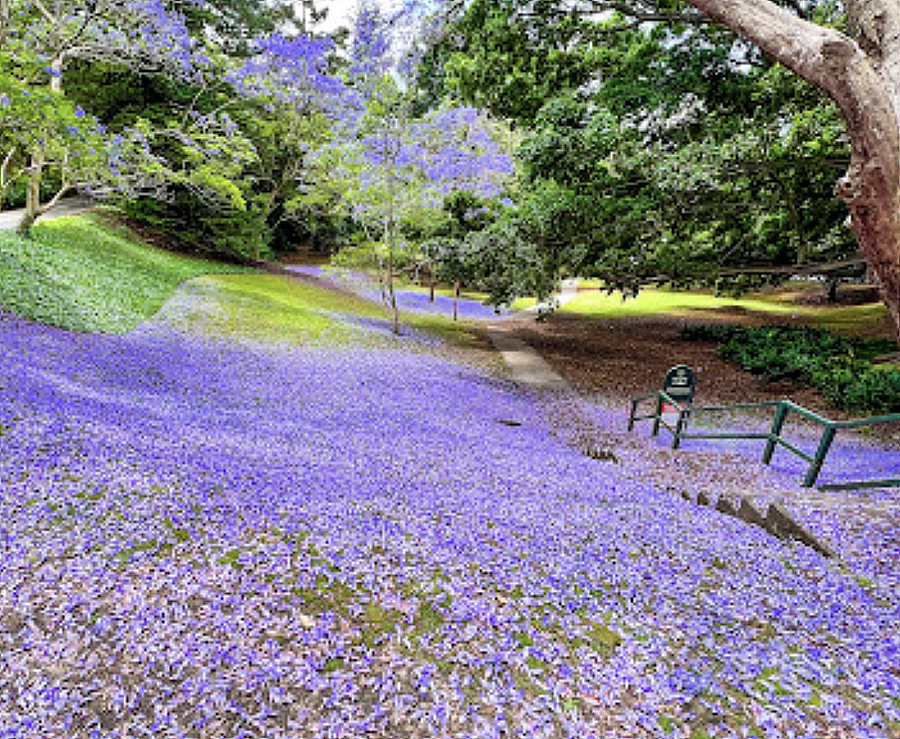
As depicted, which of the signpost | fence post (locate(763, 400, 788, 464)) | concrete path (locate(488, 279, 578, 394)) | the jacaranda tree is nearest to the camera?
fence post (locate(763, 400, 788, 464))

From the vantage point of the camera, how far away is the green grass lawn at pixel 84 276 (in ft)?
34.6

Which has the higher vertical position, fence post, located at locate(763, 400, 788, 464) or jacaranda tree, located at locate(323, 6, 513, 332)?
jacaranda tree, located at locate(323, 6, 513, 332)

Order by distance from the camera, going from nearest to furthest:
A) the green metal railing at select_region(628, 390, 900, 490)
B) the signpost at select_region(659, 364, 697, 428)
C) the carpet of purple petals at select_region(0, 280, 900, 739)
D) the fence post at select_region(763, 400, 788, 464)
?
A: the carpet of purple petals at select_region(0, 280, 900, 739) → the green metal railing at select_region(628, 390, 900, 490) → the fence post at select_region(763, 400, 788, 464) → the signpost at select_region(659, 364, 697, 428)

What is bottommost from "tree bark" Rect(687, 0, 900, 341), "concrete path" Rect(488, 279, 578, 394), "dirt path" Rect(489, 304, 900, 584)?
"concrete path" Rect(488, 279, 578, 394)

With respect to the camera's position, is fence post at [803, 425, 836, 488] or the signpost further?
the signpost

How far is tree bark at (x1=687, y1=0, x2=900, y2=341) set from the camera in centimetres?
388

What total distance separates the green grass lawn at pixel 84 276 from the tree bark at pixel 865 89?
41.4ft

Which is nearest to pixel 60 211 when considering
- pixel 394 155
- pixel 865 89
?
pixel 394 155

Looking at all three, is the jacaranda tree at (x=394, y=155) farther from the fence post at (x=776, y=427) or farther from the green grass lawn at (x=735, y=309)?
the fence post at (x=776, y=427)

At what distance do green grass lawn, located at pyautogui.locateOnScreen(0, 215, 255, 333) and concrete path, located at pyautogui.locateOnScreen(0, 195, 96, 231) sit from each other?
3.88 ft

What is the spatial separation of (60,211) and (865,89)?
96.3 ft

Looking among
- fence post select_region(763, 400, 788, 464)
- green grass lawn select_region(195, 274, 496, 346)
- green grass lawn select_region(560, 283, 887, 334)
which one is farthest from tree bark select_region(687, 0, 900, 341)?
green grass lawn select_region(560, 283, 887, 334)

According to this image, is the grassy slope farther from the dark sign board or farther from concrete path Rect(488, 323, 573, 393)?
the dark sign board

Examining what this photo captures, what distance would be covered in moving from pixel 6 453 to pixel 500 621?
4.72 metres
